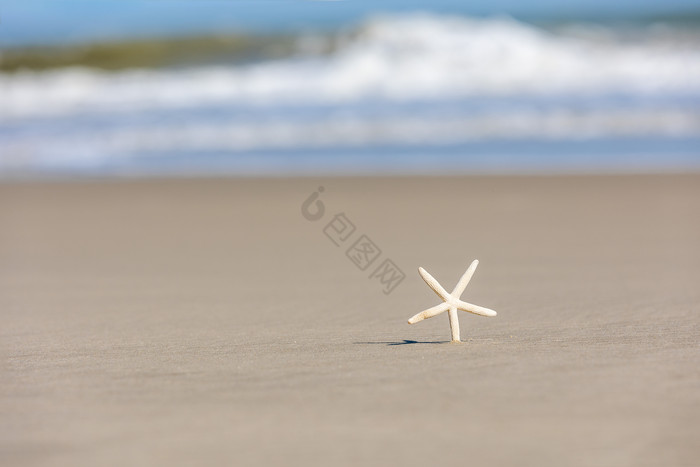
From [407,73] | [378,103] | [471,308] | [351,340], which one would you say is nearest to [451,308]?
[471,308]

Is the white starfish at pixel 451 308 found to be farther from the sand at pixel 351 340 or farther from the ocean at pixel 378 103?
the ocean at pixel 378 103

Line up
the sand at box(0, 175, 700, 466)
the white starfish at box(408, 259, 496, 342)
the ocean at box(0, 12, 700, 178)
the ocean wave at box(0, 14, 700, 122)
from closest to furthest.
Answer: the sand at box(0, 175, 700, 466) < the white starfish at box(408, 259, 496, 342) < the ocean at box(0, 12, 700, 178) < the ocean wave at box(0, 14, 700, 122)

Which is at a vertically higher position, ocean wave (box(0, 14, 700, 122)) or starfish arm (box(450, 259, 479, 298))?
ocean wave (box(0, 14, 700, 122))

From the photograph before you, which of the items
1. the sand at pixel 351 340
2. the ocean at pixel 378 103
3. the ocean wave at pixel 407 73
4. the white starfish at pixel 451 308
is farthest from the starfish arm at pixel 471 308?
the ocean wave at pixel 407 73

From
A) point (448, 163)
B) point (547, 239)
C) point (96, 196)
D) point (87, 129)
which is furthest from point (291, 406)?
point (87, 129)

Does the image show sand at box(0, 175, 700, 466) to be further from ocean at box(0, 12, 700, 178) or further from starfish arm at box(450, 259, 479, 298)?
ocean at box(0, 12, 700, 178)

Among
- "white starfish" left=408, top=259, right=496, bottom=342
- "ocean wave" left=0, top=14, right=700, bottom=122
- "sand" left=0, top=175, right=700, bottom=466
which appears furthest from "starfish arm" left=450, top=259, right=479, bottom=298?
"ocean wave" left=0, top=14, right=700, bottom=122

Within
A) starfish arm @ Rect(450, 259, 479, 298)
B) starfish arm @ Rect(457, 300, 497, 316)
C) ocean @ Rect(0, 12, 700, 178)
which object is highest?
ocean @ Rect(0, 12, 700, 178)
